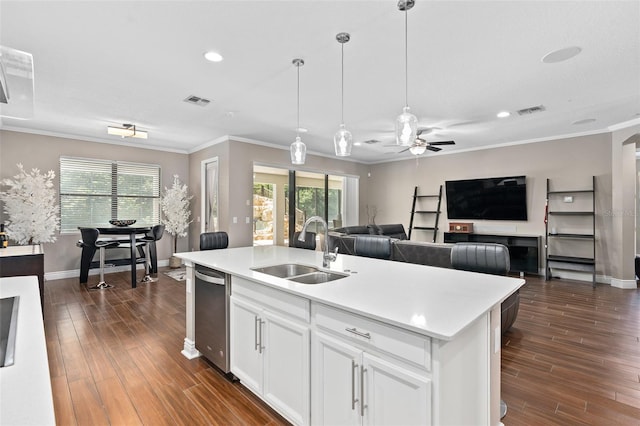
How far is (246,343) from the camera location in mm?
2234

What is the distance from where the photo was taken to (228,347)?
7.98 feet

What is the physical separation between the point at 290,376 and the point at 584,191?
6.38m

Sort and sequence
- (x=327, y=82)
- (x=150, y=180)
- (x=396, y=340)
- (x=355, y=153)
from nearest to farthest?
(x=396, y=340), (x=327, y=82), (x=150, y=180), (x=355, y=153)

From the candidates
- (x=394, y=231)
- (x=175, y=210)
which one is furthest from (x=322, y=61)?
(x=394, y=231)

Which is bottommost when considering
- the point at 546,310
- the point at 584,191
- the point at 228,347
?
the point at 546,310

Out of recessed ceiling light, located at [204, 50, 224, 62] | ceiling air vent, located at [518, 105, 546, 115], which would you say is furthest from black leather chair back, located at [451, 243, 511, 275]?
recessed ceiling light, located at [204, 50, 224, 62]

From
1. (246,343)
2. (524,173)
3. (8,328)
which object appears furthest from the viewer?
(524,173)

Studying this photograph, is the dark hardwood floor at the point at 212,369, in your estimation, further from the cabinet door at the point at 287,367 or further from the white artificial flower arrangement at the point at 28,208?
the white artificial flower arrangement at the point at 28,208

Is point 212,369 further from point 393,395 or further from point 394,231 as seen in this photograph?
point 394,231

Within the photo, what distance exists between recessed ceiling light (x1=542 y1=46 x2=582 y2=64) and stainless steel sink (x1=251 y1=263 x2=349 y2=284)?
2731mm

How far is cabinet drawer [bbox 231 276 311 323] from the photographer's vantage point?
70.3 inches

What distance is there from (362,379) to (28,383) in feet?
4.01

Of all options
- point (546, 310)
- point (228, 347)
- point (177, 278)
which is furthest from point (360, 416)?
point (177, 278)

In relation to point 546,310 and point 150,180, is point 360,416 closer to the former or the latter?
point 546,310
